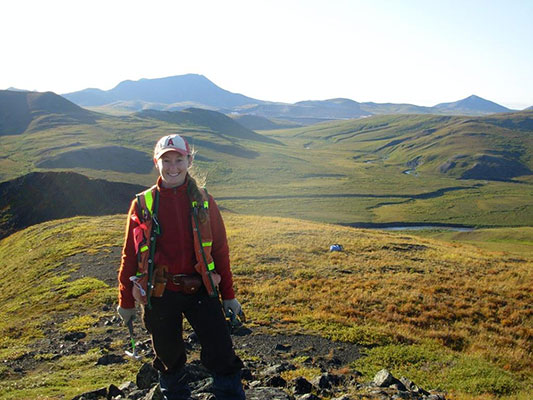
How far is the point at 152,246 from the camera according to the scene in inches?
226

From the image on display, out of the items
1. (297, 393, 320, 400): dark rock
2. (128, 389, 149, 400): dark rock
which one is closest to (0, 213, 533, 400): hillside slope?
(128, 389, 149, 400): dark rock

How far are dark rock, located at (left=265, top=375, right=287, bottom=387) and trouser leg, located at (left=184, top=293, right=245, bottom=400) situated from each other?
279 cm

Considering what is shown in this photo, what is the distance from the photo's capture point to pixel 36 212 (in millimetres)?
50469

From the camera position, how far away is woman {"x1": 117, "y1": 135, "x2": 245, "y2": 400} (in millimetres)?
5746

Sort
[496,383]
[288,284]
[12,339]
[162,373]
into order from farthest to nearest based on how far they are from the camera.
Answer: [288,284]
[12,339]
[496,383]
[162,373]

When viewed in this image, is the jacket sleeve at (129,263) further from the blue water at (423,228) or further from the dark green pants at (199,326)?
the blue water at (423,228)

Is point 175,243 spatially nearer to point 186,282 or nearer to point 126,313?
point 186,282

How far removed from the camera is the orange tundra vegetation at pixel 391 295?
1383 centimetres

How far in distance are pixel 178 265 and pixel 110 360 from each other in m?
6.42

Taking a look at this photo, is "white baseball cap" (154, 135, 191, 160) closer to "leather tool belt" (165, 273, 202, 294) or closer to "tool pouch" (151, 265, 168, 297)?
"tool pouch" (151, 265, 168, 297)

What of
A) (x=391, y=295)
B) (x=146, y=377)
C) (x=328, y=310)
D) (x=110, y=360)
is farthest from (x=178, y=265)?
(x=391, y=295)

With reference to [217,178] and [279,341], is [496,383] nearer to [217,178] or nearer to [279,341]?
[279,341]

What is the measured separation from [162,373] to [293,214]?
298 feet

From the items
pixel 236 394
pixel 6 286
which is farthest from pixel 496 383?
pixel 6 286
